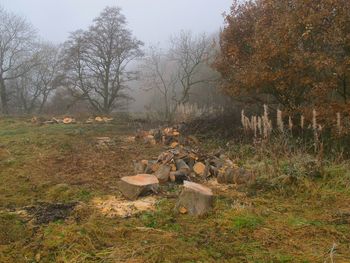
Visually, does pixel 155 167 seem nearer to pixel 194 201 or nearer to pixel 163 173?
pixel 163 173

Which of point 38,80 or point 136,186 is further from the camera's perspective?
point 38,80

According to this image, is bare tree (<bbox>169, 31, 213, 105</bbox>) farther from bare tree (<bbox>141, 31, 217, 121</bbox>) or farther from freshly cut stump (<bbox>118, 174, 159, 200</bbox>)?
freshly cut stump (<bbox>118, 174, 159, 200</bbox>)

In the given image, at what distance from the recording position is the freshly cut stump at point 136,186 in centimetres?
614

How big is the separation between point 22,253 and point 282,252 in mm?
2717

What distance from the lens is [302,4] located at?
10641mm

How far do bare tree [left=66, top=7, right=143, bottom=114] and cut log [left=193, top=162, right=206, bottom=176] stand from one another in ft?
57.4

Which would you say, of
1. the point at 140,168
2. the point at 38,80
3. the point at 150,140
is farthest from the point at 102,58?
the point at 140,168

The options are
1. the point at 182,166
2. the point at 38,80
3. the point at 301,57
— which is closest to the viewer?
the point at 182,166

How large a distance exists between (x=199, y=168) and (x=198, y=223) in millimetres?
2509

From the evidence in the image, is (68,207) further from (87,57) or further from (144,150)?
(87,57)

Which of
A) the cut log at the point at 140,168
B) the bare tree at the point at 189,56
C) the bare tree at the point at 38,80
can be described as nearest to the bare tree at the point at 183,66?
the bare tree at the point at 189,56

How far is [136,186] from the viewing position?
242 inches

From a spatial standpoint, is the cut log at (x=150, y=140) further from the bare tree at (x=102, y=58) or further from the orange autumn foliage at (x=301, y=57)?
the bare tree at (x=102, y=58)

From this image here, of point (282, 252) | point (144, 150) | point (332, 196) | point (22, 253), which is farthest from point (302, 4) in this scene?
point (22, 253)
